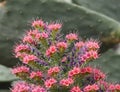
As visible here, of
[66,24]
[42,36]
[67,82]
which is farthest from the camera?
[66,24]

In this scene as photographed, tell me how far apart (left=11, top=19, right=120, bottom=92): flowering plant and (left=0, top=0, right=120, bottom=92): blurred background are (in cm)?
82

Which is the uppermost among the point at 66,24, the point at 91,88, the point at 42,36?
the point at 66,24

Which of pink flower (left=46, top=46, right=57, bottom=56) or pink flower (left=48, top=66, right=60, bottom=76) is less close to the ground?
pink flower (left=46, top=46, right=57, bottom=56)

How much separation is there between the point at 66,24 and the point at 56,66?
102 centimetres

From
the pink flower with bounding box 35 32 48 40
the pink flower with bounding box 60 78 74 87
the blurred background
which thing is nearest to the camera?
the pink flower with bounding box 60 78 74 87

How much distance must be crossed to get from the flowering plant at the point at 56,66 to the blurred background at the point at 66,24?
0.82 m

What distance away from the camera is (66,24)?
10.4 feet

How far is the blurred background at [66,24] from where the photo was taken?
3.09m

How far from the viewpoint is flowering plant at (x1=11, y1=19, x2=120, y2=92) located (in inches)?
84.0

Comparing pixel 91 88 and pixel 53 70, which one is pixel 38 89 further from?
pixel 91 88

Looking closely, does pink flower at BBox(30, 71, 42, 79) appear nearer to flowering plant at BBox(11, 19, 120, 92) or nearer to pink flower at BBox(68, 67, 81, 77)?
flowering plant at BBox(11, 19, 120, 92)

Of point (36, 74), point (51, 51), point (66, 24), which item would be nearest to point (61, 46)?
point (51, 51)

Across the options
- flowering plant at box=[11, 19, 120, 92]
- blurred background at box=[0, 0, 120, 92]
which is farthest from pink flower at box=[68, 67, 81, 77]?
blurred background at box=[0, 0, 120, 92]

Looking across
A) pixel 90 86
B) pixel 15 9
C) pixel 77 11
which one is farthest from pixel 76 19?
pixel 90 86
